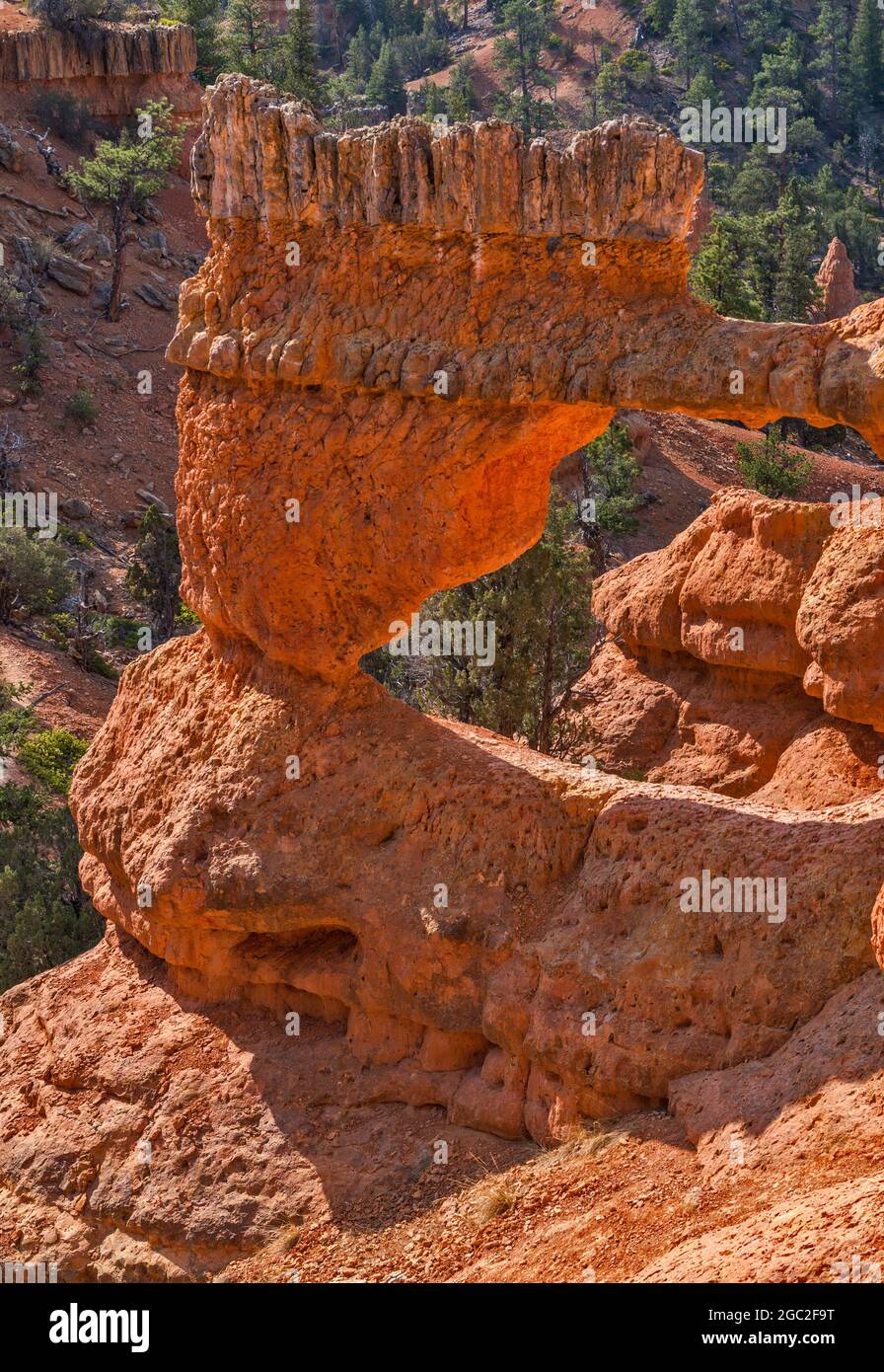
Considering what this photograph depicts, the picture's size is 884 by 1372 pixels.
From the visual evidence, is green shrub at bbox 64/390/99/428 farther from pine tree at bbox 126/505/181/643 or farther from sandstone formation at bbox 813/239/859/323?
sandstone formation at bbox 813/239/859/323

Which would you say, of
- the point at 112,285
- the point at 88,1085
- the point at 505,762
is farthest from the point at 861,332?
the point at 112,285

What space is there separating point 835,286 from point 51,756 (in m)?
31.3

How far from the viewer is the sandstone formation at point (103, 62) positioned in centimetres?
4391

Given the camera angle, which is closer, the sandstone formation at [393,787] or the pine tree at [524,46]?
the sandstone formation at [393,787]

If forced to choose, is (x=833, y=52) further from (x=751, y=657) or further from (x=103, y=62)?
(x=751, y=657)

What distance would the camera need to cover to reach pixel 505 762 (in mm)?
10203

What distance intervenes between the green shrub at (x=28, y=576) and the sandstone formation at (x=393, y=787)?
1721 centimetres

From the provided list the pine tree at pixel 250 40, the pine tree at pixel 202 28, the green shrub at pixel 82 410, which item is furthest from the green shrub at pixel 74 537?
the pine tree at pixel 250 40

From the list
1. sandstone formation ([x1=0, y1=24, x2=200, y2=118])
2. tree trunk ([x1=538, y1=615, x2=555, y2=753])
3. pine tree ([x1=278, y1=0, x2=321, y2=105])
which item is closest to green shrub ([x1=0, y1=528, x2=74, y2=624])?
tree trunk ([x1=538, y1=615, x2=555, y2=753])

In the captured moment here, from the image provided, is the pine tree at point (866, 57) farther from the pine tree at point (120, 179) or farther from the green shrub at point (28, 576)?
the green shrub at point (28, 576)

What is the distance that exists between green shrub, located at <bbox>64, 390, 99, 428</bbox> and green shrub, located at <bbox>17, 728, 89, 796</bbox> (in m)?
12.2

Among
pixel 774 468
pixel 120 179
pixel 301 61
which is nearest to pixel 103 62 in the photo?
pixel 301 61

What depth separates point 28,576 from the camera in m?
28.1

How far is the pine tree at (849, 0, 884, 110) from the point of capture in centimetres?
7538
